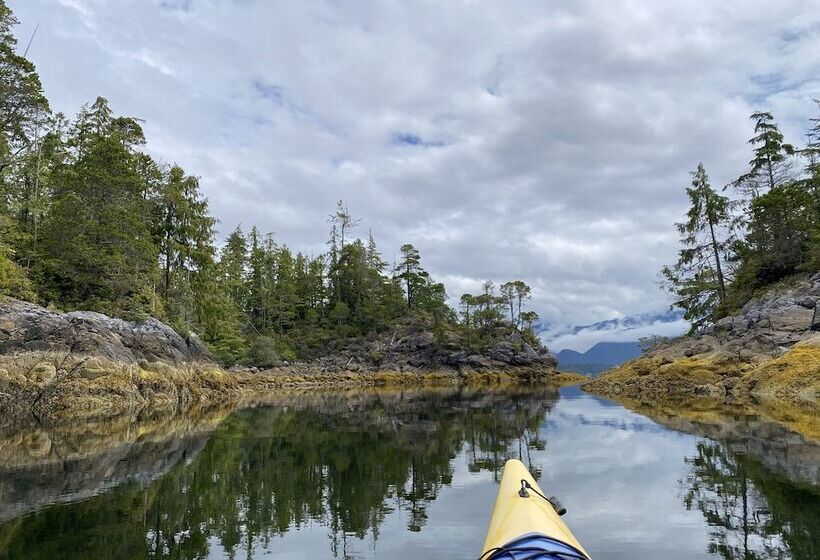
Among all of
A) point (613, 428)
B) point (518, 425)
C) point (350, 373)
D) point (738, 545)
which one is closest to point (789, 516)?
point (738, 545)

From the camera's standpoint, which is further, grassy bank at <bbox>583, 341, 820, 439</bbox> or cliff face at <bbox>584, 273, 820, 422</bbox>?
cliff face at <bbox>584, 273, 820, 422</bbox>

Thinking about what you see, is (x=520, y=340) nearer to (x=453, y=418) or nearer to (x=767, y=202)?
(x=767, y=202)

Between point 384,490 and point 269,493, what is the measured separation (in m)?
2.34

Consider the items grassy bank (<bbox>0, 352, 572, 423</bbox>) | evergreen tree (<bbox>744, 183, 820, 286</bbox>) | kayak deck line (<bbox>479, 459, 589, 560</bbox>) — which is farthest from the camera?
evergreen tree (<bbox>744, 183, 820, 286</bbox>)

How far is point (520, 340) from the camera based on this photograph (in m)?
77.5

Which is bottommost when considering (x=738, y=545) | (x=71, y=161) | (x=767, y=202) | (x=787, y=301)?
(x=738, y=545)

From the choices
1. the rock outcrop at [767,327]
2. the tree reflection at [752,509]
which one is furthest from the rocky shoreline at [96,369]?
the rock outcrop at [767,327]

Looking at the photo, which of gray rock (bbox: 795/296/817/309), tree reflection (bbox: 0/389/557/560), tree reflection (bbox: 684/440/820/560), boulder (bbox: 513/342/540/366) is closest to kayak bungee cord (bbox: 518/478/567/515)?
tree reflection (bbox: 684/440/820/560)

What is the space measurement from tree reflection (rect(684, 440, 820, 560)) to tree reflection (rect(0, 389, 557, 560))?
4.32 metres

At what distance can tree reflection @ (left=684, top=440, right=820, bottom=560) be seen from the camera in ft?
22.2

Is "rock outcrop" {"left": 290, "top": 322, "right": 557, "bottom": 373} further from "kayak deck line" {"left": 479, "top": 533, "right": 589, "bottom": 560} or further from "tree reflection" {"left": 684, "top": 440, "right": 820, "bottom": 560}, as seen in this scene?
"kayak deck line" {"left": 479, "top": 533, "right": 589, "bottom": 560}

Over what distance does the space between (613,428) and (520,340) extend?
59.1 metres

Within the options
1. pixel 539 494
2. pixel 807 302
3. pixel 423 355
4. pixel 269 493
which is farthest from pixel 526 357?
pixel 539 494

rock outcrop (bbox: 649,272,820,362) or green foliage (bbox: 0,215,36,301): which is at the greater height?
green foliage (bbox: 0,215,36,301)
